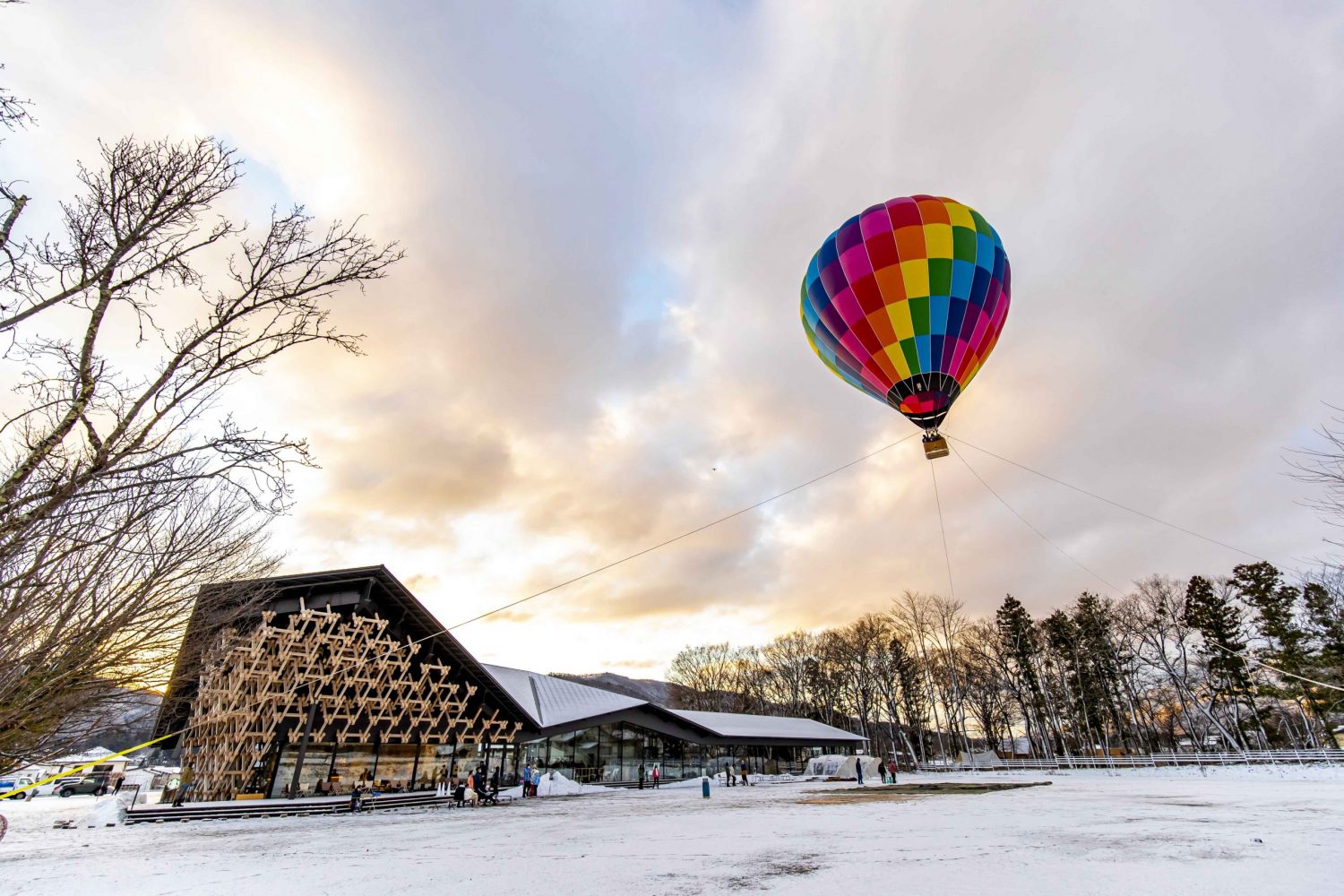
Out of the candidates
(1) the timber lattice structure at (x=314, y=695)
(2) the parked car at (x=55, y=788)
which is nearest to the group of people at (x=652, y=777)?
(1) the timber lattice structure at (x=314, y=695)

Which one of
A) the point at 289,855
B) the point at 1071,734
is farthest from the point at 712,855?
→ the point at 1071,734

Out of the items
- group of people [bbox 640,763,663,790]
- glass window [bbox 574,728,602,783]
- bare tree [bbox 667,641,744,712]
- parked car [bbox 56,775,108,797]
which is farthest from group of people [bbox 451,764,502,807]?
bare tree [bbox 667,641,744,712]

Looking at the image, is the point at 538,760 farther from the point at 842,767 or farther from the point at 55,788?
the point at 55,788

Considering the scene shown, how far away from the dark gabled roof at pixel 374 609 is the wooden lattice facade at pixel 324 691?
65 millimetres

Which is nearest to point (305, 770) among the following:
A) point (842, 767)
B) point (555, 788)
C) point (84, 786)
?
point (555, 788)

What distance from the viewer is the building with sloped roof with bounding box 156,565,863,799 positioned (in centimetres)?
1862

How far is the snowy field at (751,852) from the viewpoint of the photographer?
19.2 feet

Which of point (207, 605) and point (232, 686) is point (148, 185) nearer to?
point (207, 605)

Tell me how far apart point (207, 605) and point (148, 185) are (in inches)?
454

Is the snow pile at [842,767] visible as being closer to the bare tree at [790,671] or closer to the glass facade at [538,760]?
the glass facade at [538,760]

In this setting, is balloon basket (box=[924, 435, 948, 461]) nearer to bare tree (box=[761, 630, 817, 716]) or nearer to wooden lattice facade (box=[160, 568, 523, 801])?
wooden lattice facade (box=[160, 568, 523, 801])

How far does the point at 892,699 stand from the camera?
170 feet

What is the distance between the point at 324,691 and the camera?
68.7ft

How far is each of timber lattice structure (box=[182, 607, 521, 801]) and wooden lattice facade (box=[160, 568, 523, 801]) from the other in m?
0.04
